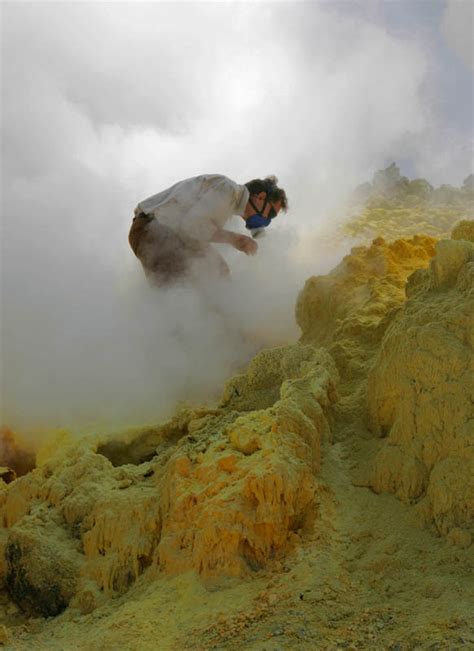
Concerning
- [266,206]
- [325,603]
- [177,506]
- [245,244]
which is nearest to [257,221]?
[266,206]

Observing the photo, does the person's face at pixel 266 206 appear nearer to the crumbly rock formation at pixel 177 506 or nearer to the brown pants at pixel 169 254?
the brown pants at pixel 169 254

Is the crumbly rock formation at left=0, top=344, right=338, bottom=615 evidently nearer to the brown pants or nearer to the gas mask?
the brown pants

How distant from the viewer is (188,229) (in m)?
3.95

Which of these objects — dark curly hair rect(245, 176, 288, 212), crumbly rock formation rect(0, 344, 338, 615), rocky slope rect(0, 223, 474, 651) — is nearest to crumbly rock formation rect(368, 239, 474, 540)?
rocky slope rect(0, 223, 474, 651)

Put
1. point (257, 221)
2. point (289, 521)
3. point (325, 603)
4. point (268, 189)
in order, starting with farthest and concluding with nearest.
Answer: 1. point (257, 221)
2. point (268, 189)
3. point (289, 521)
4. point (325, 603)

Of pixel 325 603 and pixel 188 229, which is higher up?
pixel 188 229

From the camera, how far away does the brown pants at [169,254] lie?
383cm

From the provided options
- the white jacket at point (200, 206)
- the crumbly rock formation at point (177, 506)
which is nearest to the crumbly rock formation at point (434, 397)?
the crumbly rock formation at point (177, 506)

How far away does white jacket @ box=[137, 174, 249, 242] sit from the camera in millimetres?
3941

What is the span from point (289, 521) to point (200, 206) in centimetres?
273

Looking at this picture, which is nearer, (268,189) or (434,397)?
(434,397)

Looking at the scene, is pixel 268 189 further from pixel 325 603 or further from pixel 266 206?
pixel 325 603

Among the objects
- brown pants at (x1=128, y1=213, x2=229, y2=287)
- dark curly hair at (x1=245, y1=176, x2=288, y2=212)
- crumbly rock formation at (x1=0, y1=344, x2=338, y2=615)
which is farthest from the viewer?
dark curly hair at (x1=245, y1=176, x2=288, y2=212)

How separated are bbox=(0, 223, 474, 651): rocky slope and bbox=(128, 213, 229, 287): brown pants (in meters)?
1.73
